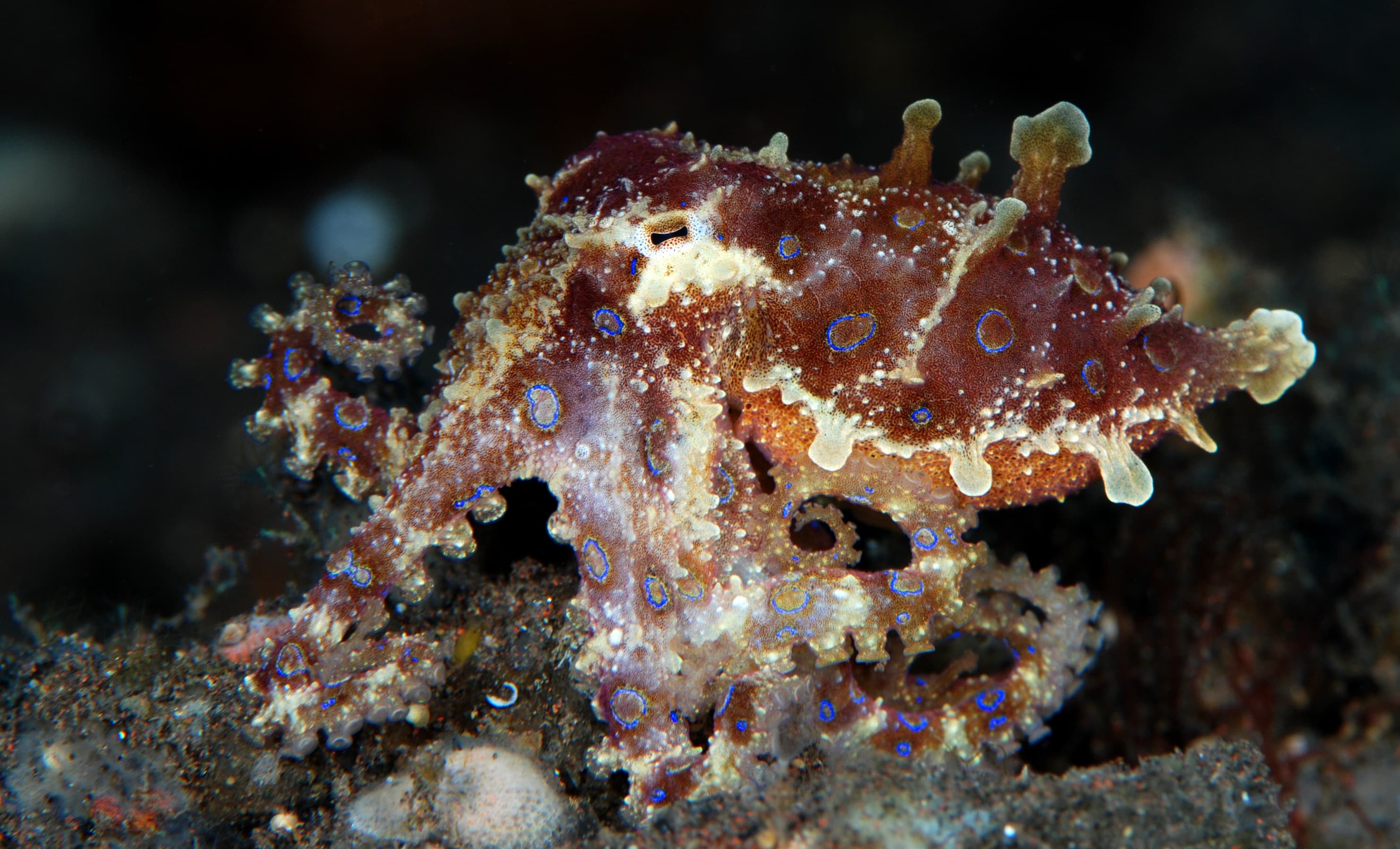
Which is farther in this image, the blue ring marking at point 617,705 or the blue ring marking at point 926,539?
the blue ring marking at point 926,539

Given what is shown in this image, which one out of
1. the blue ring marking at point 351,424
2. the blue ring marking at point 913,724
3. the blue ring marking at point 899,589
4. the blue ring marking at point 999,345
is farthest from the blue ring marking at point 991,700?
the blue ring marking at point 351,424

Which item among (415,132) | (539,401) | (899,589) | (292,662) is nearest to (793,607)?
(899,589)

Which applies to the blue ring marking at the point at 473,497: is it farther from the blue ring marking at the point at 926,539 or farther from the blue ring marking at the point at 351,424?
the blue ring marking at the point at 926,539

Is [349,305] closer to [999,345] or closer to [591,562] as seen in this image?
[591,562]

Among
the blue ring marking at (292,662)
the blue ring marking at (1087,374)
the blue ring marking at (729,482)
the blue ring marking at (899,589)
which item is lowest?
the blue ring marking at (292,662)

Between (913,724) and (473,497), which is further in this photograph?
(913,724)

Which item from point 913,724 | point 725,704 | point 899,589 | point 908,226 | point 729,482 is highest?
point 908,226

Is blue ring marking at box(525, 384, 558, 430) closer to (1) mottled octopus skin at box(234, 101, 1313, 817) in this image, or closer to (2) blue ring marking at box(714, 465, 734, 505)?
(1) mottled octopus skin at box(234, 101, 1313, 817)
